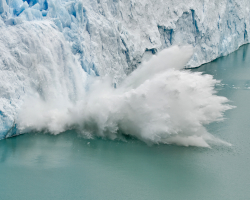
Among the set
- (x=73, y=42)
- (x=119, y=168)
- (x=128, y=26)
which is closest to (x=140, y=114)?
(x=119, y=168)

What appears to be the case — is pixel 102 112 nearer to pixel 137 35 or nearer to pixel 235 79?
pixel 137 35

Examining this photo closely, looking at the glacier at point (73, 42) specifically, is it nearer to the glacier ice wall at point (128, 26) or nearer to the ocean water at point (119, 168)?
the glacier ice wall at point (128, 26)

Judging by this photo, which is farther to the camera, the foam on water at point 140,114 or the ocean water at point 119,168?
the foam on water at point 140,114

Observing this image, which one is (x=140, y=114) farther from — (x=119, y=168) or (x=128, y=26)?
(x=128, y=26)

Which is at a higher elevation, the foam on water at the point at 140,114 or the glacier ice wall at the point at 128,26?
the glacier ice wall at the point at 128,26

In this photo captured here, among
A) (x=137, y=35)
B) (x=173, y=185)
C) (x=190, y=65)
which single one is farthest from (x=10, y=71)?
(x=190, y=65)

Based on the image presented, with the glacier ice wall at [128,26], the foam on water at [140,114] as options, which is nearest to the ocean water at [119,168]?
the foam on water at [140,114]
